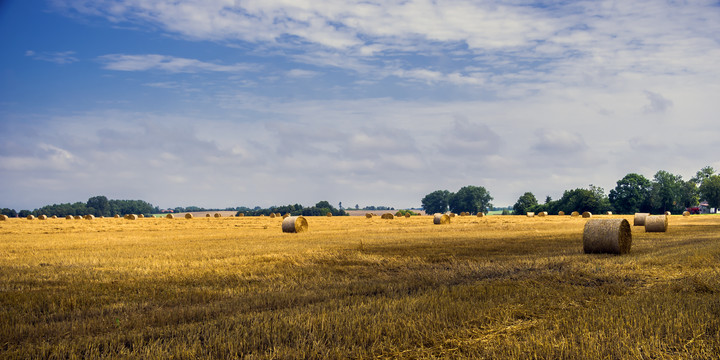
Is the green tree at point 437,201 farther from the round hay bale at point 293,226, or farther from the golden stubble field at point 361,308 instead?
the golden stubble field at point 361,308

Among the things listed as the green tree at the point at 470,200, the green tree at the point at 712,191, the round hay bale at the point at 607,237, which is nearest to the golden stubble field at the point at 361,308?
the round hay bale at the point at 607,237

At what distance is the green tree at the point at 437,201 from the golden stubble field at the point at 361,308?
14526cm

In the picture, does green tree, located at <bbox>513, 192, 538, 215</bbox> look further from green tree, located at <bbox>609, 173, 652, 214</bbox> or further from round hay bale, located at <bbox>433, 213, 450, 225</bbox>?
round hay bale, located at <bbox>433, 213, 450, 225</bbox>

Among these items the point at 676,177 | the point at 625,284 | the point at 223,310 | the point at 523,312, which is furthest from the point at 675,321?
the point at 676,177

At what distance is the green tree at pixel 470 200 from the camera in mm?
151125

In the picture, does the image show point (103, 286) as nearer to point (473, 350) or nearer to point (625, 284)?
point (473, 350)

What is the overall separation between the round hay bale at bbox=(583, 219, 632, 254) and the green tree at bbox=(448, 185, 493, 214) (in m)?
133

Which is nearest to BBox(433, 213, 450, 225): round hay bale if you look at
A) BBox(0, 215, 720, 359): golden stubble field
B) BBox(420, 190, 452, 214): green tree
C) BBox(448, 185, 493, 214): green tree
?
BBox(0, 215, 720, 359): golden stubble field

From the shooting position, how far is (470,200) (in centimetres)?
15300

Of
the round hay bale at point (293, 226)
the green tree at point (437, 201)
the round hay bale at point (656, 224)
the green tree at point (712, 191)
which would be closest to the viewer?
the round hay bale at point (656, 224)

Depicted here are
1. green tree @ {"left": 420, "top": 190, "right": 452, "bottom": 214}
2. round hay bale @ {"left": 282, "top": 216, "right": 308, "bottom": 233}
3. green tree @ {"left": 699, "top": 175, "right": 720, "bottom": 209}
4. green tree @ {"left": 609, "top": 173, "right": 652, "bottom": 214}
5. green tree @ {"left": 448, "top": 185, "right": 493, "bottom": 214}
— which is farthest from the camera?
green tree @ {"left": 420, "top": 190, "right": 452, "bottom": 214}

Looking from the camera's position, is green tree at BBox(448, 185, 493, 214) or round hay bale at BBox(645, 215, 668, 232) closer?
round hay bale at BBox(645, 215, 668, 232)

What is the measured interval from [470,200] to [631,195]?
48769mm

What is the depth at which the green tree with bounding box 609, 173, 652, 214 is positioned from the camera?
110 meters
